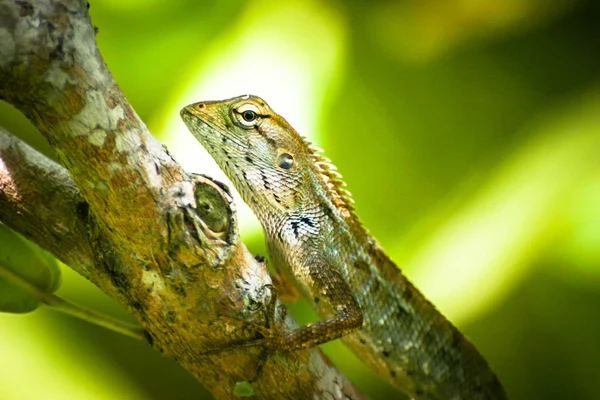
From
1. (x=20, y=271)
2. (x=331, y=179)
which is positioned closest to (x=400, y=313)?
(x=331, y=179)

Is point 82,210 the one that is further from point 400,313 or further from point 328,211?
point 400,313

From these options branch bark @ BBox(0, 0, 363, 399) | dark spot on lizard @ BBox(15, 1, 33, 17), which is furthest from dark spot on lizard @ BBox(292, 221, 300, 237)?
dark spot on lizard @ BBox(15, 1, 33, 17)

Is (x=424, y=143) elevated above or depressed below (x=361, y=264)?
above

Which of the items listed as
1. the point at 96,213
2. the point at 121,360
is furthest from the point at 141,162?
the point at 121,360

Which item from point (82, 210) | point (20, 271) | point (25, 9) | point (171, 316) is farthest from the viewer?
point (20, 271)

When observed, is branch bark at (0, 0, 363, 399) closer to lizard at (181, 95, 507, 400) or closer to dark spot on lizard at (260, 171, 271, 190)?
lizard at (181, 95, 507, 400)

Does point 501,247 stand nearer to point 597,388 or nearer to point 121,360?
point 597,388

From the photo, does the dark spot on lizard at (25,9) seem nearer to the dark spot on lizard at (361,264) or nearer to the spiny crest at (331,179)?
the spiny crest at (331,179)
